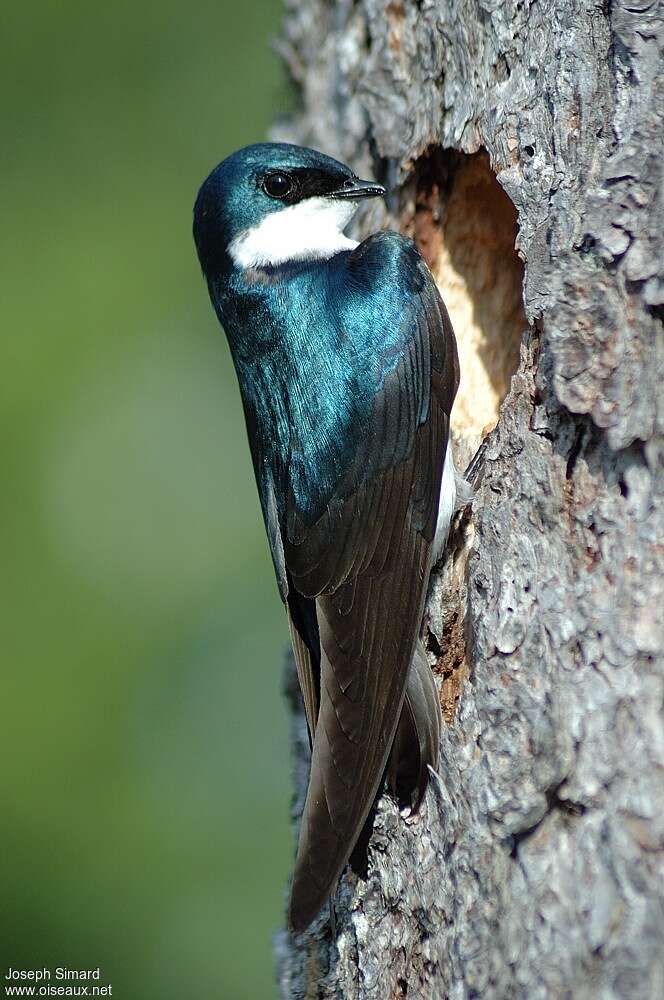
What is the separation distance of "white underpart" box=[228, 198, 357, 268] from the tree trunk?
0.26 meters

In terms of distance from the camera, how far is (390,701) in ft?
5.32

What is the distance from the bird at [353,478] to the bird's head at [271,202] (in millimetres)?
12

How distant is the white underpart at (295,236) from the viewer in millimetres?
1986

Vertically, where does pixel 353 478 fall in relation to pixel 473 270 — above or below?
below

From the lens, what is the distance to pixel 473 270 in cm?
206

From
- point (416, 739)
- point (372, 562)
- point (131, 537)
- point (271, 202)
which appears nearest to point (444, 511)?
point (372, 562)

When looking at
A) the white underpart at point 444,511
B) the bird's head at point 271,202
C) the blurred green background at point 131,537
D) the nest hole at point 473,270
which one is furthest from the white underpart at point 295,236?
the blurred green background at point 131,537

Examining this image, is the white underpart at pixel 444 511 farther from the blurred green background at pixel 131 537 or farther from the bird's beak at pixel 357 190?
the blurred green background at pixel 131 537

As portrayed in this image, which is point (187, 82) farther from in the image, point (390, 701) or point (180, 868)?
point (390, 701)

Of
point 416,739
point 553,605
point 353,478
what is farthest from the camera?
point 353,478

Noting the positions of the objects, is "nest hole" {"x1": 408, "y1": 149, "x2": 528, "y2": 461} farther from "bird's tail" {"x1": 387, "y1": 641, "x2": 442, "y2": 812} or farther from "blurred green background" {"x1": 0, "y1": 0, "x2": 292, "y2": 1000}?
"blurred green background" {"x1": 0, "y1": 0, "x2": 292, "y2": 1000}

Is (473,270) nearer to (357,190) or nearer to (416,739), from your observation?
(357,190)

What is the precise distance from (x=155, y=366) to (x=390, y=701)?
2.66m

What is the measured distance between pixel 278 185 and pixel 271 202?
3 centimetres
